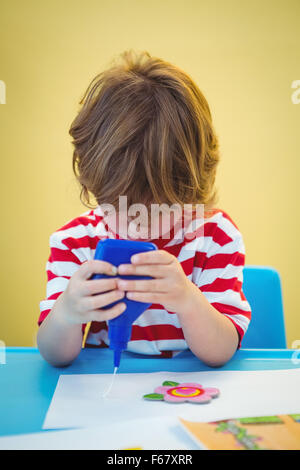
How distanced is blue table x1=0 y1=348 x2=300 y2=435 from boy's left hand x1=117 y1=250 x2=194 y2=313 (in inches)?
5.2

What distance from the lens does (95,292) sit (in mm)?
495

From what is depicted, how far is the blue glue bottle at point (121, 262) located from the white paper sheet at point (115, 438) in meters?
0.12

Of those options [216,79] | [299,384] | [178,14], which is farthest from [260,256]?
[299,384]

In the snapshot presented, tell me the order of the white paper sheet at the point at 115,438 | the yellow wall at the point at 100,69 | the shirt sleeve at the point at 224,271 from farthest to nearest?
the yellow wall at the point at 100,69, the shirt sleeve at the point at 224,271, the white paper sheet at the point at 115,438

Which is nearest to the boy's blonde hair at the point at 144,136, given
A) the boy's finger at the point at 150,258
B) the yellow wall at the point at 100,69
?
the boy's finger at the point at 150,258

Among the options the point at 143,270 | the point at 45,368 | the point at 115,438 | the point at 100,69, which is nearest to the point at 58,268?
the point at 45,368

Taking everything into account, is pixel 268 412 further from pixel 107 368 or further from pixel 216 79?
pixel 216 79

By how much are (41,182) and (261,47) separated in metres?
1.07

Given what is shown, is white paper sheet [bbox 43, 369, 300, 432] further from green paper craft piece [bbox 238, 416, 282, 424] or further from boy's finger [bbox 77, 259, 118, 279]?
boy's finger [bbox 77, 259, 118, 279]

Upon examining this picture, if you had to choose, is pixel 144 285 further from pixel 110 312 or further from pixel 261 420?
pixel 261 420

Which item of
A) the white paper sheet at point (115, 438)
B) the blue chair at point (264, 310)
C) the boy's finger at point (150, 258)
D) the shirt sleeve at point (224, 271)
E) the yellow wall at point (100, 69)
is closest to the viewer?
the white paper sheet at point (115, 438)

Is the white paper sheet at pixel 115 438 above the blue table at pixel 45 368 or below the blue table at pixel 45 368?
above

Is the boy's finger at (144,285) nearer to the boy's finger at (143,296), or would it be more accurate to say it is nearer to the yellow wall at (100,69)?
the boy's finger at (143,296)

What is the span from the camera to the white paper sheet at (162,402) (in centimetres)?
44
